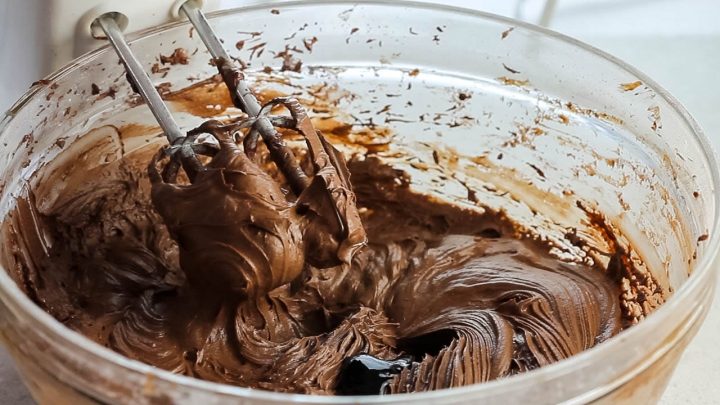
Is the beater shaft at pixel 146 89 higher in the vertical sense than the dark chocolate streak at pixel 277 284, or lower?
higher

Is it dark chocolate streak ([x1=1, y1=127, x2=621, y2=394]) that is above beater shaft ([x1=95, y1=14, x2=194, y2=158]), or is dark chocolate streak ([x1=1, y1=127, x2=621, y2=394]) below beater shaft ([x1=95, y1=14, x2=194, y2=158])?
below

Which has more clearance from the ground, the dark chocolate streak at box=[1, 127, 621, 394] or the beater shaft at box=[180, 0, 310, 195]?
the beater shaft at box=[180, 0, 310, 195]

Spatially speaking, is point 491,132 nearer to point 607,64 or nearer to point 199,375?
point 607,64

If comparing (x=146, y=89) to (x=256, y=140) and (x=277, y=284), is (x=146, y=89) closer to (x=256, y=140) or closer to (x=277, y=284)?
(x=256, y=140)

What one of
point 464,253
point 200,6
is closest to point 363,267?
point 464,253
